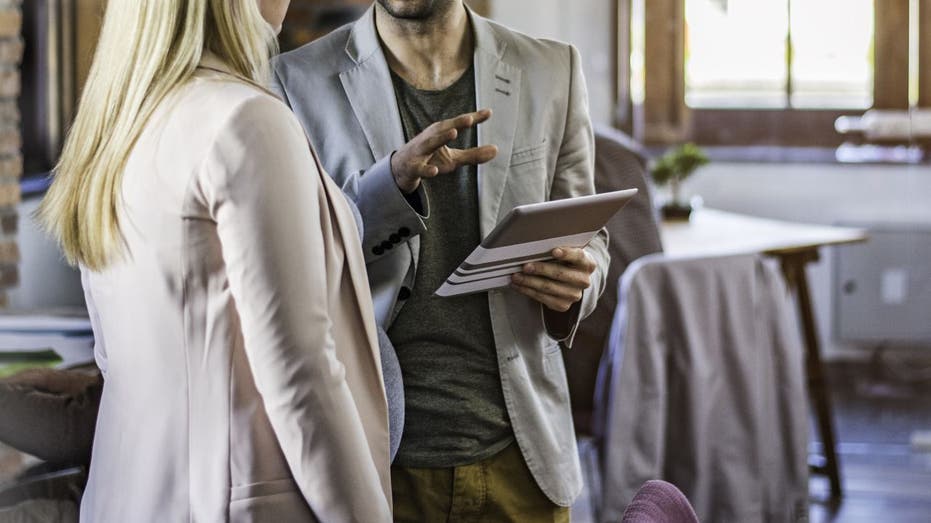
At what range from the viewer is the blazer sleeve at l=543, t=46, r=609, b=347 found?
1.59 meters

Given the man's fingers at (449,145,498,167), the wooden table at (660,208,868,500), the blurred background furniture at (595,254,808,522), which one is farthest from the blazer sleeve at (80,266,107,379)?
the wooden table at (660,208,868,500)

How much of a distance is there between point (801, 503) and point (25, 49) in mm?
2504

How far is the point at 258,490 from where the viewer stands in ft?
3.83

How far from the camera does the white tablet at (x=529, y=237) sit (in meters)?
1.33

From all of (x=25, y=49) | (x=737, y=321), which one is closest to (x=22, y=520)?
(x=737, y=321)

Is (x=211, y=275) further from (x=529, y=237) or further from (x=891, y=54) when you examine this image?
(x=891, y=54)

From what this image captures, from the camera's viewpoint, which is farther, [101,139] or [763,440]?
[763,440]

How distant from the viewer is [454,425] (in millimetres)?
1536

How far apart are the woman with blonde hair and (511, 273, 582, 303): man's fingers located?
297 mm

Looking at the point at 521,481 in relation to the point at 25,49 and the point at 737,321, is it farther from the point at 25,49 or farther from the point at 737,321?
the point at 25,49

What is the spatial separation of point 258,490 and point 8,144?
1.88 meters

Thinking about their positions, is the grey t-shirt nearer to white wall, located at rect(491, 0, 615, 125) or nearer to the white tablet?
the white tablet

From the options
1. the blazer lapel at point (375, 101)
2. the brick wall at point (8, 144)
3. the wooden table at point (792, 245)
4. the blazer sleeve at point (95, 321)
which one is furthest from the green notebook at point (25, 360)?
the wooden table at point (792, 245)

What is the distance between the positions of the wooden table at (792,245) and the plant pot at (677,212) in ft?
0.09
